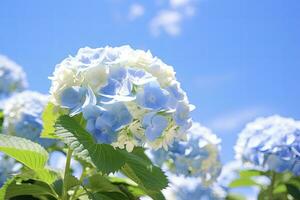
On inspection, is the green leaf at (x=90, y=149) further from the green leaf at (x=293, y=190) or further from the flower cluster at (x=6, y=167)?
the green leaf at (x=293, y=190)

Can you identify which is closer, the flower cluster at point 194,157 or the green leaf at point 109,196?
the green leaf at point 109,196

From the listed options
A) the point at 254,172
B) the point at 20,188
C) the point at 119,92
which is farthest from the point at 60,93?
the point at 254,172

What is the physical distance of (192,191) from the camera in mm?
4223

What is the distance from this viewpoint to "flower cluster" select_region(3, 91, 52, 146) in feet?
12.4

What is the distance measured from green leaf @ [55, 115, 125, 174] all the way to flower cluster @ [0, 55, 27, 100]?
375 cm

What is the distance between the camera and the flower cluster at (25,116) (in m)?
3.78

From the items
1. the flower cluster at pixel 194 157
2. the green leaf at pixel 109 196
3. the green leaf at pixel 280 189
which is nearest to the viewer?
the green leaf at pixel 109 196

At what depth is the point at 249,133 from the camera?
13.1 feet

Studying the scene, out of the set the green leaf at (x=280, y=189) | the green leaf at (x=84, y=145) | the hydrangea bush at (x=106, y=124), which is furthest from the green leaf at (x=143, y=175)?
the green leaf at (x=280, y=189)

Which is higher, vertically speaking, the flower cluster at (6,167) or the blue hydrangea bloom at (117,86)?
the flower cluster at (6,167)

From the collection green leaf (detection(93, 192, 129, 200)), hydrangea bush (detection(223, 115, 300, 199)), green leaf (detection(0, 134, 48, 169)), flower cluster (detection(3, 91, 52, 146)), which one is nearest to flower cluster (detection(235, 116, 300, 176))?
hydrangea bush (detection(223, 115, 300, 199))

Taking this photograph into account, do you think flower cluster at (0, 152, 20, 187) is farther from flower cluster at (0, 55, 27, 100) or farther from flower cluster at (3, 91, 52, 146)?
flower cluster at (0, 55, 27, 100)

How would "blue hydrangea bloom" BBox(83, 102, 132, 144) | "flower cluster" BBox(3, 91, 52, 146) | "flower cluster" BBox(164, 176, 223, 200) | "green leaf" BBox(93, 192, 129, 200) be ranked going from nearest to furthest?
"blue hydrangea bloom" BBox(83, 102, 132, 144), "green leaf" BBox(93, 192, 129, 200), "flower cluster" BBox(3, 91, 52, 146), "flower cluster" BBox(164, 176, 223, 200)

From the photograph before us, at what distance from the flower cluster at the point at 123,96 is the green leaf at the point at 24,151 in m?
0.17
